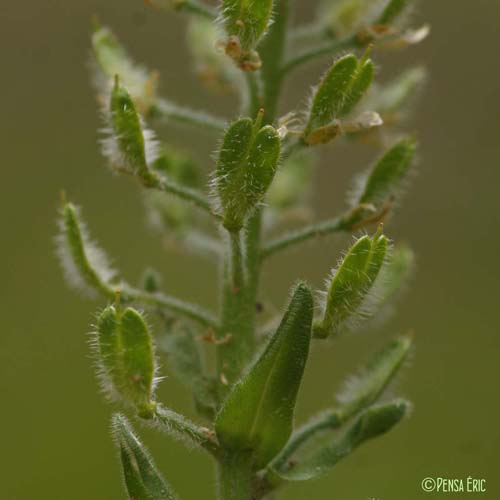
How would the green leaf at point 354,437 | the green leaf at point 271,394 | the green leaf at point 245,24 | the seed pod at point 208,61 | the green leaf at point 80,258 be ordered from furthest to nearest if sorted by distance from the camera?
A: the seed pod at point 208,61, the green leaf at point 80,258, the green leaf at point 354,437, the green leaf at point 245,24, the green leaf at point 271,394

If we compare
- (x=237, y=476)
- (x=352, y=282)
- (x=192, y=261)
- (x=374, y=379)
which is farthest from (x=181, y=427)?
(x=192, y=261)

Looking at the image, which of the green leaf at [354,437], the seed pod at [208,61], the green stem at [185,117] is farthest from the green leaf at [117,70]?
the green leaf at [354,437]

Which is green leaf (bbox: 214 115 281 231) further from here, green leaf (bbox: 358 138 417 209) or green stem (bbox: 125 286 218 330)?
green leaf (bbox: 358 138 417 209)

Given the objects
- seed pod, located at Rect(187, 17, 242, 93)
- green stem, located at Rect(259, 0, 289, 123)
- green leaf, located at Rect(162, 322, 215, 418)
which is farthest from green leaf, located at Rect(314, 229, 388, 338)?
seed pod, located at Rect(187, 17, 242, 93)

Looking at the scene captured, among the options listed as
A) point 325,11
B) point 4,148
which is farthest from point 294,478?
point 4,148

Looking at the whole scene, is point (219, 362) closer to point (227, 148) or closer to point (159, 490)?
point (159, 490)

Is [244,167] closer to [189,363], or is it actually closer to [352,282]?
[352,282]

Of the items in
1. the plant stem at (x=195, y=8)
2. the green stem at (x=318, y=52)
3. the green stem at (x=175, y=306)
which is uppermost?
the plant stem at (x=195, y=8)

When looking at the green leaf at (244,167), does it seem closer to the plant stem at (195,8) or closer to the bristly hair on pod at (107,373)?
the bristly hair on pod at (107,373)
